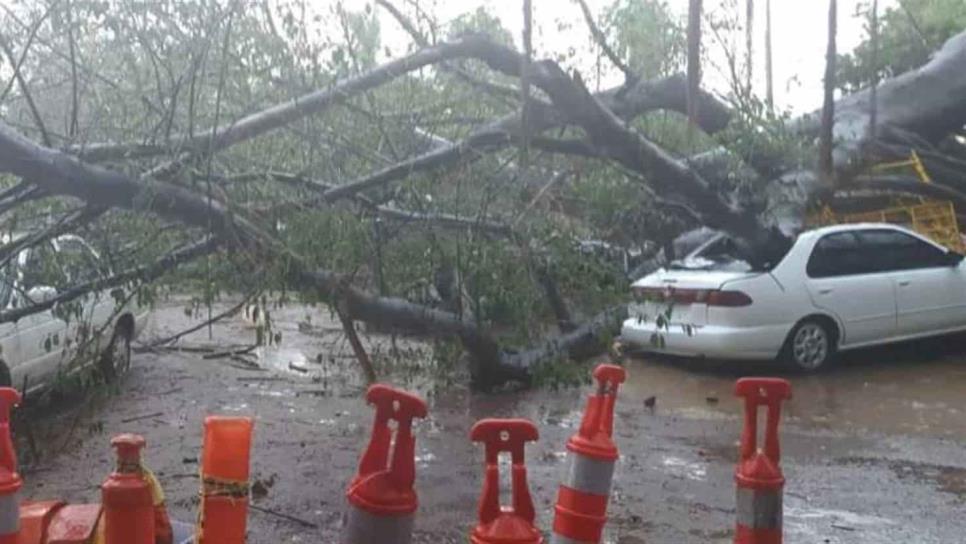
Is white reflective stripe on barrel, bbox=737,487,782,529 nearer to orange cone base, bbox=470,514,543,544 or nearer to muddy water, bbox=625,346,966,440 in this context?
orange cone base, bbox=470,514,543,544

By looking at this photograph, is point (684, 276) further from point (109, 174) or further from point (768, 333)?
point (109, 174)

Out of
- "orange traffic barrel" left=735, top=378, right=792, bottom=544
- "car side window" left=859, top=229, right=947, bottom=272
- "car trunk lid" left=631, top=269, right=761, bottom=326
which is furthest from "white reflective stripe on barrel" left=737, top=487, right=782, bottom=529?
"car side window" left=859, top=229, right=947, bottom=272

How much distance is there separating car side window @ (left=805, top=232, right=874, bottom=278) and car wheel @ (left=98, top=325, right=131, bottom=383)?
6558 millimetres

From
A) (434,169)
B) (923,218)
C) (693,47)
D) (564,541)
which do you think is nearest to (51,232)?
(434,169)

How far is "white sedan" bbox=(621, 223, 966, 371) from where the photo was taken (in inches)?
443

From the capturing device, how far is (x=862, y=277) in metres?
12.0

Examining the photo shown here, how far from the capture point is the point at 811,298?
11.5m

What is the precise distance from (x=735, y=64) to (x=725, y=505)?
3591 mm

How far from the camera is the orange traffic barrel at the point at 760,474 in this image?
10.3 feet

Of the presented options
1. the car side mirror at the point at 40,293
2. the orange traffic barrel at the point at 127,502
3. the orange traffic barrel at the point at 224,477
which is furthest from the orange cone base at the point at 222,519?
the car side mirror at the point at 40,293

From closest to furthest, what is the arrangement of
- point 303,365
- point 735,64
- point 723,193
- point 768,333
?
point 735,64 → point 723,193 → point 768,333 → point 303,365

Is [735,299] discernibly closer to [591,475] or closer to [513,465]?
[591,475]

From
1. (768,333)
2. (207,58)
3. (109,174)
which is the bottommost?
(768,333)

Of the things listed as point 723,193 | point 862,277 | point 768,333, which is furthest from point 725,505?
point 862,277
